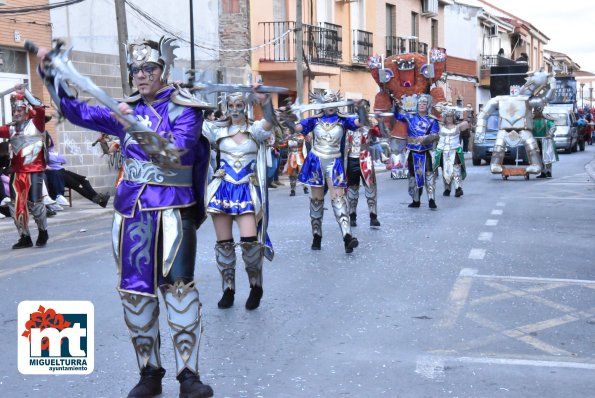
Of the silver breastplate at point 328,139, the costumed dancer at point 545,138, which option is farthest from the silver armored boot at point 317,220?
the costumed dancer at point 545,138

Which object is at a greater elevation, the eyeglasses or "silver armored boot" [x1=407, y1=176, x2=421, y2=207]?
the eyeglasses

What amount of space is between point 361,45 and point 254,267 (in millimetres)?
31431

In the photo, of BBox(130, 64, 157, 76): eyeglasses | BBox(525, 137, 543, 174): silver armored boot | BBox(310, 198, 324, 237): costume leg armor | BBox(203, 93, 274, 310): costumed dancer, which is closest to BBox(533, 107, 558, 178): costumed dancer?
BBox(525, 137, 543, 174): silver armored boot

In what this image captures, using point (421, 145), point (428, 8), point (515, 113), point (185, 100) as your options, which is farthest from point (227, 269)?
point (428, 8)

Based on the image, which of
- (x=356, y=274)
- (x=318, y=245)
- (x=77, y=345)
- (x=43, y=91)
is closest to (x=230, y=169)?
(x=356, y=274)

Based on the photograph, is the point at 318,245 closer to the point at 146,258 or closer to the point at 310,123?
the point at 310,123

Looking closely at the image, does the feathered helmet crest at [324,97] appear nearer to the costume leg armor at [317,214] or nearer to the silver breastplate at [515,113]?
the costume leg armor at [317,214]

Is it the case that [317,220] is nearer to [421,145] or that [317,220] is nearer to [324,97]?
[324,97]

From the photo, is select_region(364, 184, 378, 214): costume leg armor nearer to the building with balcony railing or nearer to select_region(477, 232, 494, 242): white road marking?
select_region(477, 232, 494, 242): white road marking

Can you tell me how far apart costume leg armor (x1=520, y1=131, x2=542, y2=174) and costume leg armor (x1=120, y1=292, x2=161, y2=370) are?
66.1ft

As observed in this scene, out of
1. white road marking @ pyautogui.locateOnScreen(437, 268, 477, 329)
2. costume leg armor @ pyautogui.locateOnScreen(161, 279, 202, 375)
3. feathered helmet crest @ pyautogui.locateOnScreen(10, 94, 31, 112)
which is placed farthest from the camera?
feathered helmet crest @ pyautogui.locateOnScreen(10, 94, 31, 112)

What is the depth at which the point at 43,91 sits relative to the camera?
21.3m

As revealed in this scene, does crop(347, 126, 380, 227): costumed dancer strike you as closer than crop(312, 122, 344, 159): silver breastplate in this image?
No

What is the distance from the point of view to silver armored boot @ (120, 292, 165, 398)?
203 inches
